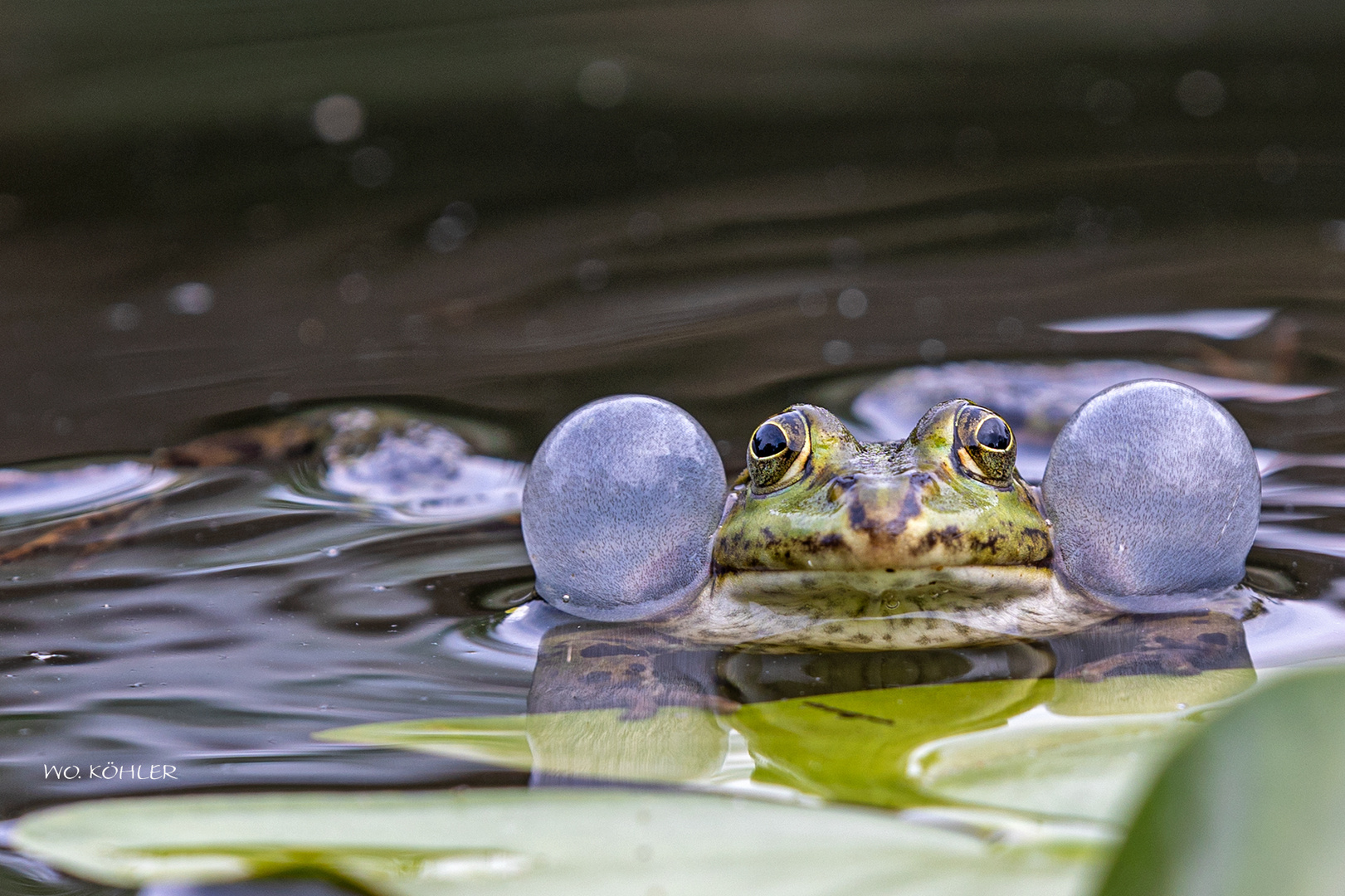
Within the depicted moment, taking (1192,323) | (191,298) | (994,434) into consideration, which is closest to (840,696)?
(994,434)

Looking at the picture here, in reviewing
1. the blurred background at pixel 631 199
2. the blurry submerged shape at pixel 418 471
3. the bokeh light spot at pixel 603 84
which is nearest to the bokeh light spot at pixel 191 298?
the blurred background at pixel 631 199

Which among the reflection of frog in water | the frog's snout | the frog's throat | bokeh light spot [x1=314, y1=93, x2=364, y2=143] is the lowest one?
the reflection of frog in water

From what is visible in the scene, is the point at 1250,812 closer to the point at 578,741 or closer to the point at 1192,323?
the point at 578,741

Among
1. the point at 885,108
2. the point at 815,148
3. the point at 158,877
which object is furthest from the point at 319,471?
the point at 885,108

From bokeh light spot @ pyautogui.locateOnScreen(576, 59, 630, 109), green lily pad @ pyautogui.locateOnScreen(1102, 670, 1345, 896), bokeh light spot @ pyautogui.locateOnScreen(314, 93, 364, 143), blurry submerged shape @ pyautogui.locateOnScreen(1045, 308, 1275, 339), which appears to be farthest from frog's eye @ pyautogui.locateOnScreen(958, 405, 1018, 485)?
bokeh light spot @ pyautogui.locateOnScreen(314, 93, 364, 143)

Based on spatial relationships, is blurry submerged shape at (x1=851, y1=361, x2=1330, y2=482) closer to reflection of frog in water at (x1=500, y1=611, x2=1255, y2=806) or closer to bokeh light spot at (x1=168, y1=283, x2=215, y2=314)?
reflection of frog in water at (x1=500, y1=611, x2=1255, y2=806)

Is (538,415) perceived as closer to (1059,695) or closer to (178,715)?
(178,715)
